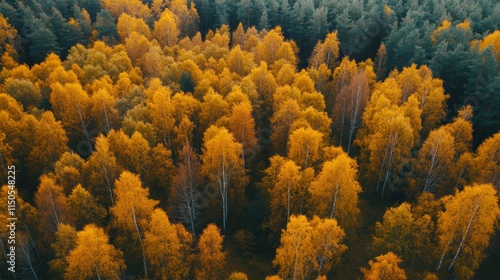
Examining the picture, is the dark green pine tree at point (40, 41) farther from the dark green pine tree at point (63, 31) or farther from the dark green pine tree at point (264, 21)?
the dark green pine tree at point (264, 21)

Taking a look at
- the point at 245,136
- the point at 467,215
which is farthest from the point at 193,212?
the point at 467,215

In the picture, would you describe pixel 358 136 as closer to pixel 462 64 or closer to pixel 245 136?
pixel 245 136

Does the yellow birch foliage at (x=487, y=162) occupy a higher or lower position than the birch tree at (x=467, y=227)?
higher

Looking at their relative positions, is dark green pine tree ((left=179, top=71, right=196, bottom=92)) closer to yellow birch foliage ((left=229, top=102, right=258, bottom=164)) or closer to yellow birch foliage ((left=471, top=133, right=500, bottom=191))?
yellow birch foliage ((left=229, top=102, right=258, bottom=164))

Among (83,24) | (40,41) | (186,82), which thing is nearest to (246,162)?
(186,82)

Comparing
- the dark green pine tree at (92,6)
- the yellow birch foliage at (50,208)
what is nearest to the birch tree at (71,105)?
the yellow birch foliage at (50,208)

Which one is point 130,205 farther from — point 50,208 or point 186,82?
point 186,82
